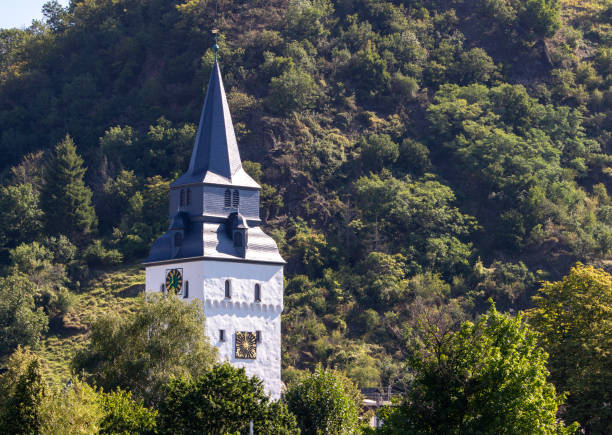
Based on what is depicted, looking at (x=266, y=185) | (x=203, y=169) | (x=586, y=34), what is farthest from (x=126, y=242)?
(x=586, y=34)

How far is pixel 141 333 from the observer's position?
204 ft

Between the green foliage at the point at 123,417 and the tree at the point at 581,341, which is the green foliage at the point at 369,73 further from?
the green foliage at the point at 123,417

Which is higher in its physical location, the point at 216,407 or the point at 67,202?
the point at 67,202

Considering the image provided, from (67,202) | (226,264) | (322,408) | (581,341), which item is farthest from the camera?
(67,202)

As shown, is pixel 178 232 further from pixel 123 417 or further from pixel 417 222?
pixel 417 222

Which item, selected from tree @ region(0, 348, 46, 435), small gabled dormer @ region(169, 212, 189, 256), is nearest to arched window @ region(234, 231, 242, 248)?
small gabled dormer @ region(169, 212, 189, 256)

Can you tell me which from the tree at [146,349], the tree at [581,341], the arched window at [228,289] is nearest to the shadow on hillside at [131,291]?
the arched window at [228,289]

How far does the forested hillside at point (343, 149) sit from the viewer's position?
9456cm

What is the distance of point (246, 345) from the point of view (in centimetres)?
7131

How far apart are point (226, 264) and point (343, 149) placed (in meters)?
38.8

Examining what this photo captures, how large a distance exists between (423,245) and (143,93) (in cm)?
3215

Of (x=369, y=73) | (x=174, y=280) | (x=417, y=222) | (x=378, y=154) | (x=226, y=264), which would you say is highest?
(x=369, y=73)

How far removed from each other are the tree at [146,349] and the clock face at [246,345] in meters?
8.04

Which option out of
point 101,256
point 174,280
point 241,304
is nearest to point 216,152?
point 174,280
